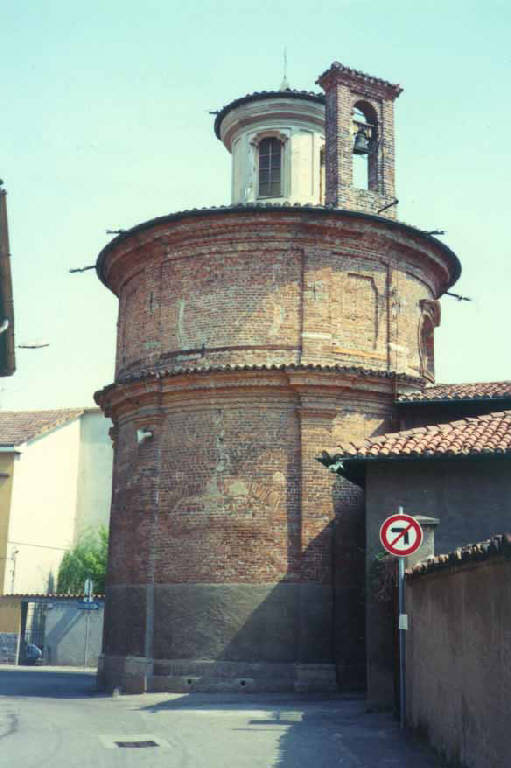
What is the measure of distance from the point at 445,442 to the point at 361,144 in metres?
8.96

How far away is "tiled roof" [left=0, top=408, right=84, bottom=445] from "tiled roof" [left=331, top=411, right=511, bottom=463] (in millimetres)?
21538

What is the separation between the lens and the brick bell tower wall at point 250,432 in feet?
58.5

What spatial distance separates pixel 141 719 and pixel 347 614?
5466 mm

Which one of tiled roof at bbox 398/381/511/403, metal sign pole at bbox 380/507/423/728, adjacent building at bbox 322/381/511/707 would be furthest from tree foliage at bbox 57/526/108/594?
metal sign pole at bbox 380/507/423/728

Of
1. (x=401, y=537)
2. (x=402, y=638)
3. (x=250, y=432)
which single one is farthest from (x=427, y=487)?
(x=250, y=432)

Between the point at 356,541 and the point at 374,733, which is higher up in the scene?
the point at 356,541

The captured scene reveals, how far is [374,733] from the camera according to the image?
39.2 ft

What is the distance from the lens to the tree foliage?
37.3 metres

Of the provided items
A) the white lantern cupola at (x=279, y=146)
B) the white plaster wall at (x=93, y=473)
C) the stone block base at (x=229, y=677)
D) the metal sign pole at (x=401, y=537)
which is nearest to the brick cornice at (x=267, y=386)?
the stone block base at (x=229, y=677)

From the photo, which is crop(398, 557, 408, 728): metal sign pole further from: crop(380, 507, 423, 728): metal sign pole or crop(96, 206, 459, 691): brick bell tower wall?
crop(96, 206, 459, 691): brick bell tower wall

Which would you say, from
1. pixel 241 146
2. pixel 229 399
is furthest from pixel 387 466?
pixel 241 146

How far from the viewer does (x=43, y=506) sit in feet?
122

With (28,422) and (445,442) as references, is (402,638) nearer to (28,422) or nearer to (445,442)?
(445,442)

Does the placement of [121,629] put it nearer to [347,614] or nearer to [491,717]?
[347,614]
